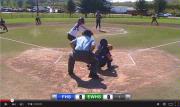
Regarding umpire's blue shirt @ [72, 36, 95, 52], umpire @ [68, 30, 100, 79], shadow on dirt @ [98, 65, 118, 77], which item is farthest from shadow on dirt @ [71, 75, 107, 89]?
shadow on dirt @ [98, 65, 118, 77]

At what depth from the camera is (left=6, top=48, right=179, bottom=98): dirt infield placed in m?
7.25

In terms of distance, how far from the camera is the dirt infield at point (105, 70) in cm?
725

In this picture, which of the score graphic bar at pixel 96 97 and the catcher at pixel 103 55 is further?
the catcher at pixel 103 55

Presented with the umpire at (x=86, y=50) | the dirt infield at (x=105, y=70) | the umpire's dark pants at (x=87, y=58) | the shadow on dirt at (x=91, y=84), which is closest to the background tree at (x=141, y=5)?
the umpire at (x=86, y=50)

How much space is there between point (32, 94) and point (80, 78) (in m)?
1.98

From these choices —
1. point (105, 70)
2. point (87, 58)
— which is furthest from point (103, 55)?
point (87, 58)

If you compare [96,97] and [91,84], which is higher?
[96,97]

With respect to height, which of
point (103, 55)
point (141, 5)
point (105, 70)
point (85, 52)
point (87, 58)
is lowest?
point (105, 70)

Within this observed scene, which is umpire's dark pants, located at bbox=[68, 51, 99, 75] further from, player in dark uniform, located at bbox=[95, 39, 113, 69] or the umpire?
player in dark uniform, located at bbox=[95, 39, 113, 69]

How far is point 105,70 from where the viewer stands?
945 cm

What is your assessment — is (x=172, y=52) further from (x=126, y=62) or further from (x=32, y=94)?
(x=32, y=94)

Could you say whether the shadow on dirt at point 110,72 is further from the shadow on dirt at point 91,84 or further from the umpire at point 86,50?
the shadow on dirt at point 91,84

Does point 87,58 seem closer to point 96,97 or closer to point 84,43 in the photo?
point 84,43

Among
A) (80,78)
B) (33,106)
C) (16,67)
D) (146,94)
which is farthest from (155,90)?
(16,67)
